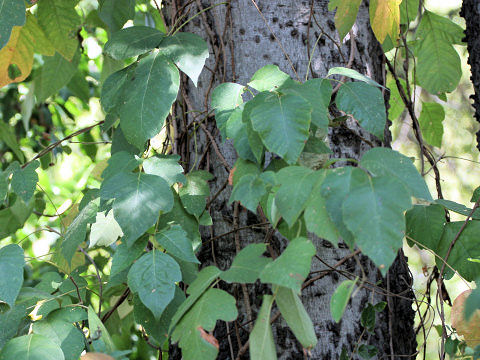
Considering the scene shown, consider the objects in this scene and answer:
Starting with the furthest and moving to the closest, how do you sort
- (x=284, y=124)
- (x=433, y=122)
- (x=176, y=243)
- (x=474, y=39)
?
1. (x=433, y=122)
2. (x=474, y=39)
3. (x=176, y=243)
4. (x=284, y=124)

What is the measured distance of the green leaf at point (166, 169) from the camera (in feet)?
3.81

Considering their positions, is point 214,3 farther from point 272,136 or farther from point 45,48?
point 272,136

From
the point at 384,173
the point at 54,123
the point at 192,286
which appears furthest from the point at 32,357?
the point at 54,123

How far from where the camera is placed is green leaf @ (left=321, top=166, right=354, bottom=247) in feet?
2.67

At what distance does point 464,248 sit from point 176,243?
70 centimetres

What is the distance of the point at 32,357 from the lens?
971 millimetres

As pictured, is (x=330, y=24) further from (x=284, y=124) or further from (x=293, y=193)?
(x=293, y=193)

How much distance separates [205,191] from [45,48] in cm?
73

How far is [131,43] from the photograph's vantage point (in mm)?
1260

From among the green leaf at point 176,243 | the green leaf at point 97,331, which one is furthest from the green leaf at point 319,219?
the green leaf at point 97,331

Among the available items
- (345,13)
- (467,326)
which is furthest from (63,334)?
(345,13)

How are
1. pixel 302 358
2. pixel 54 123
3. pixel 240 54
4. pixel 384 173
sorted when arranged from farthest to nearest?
pixel 54 123
pixel 240 54
pixel 302 358
pixel 384 173

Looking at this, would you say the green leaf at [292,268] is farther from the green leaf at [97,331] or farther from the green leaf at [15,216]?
the green leaf at [15,216]

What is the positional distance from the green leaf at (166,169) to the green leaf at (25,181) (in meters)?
0.35
